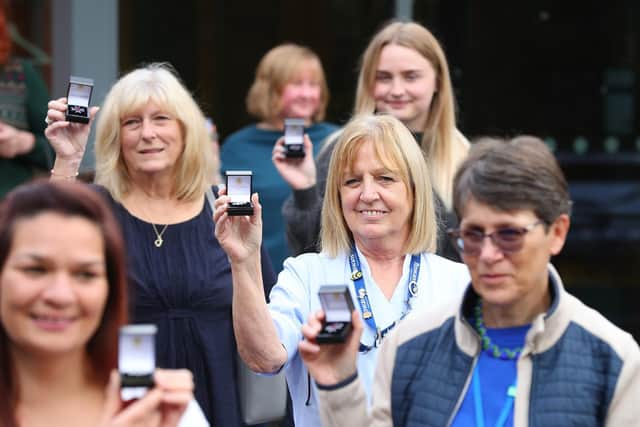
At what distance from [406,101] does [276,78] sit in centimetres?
168

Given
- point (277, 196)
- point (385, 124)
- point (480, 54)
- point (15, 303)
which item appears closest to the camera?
point (15, 303)

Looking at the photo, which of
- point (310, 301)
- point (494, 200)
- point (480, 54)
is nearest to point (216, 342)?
point (310, 301)

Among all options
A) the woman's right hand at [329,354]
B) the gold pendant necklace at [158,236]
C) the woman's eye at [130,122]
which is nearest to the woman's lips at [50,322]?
the woman's right hand at [329,354]

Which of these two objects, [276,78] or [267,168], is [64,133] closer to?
[267,168]

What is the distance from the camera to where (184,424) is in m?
2.84

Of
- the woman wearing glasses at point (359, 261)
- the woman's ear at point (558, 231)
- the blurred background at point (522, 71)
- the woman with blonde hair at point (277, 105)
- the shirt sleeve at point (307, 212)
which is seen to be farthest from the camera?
the blurred background at point (522, 71)

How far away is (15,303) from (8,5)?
5.30 m

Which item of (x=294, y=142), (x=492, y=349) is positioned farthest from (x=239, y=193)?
(x=294, y=142)

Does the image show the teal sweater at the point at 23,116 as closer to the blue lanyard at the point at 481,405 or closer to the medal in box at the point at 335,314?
the medal in box at the point at 335,314

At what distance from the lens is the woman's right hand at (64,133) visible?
4789 millimetres

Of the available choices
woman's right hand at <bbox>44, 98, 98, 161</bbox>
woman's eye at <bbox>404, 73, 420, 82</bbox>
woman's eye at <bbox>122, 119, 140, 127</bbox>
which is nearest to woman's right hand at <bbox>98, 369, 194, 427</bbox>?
woman's right hand at <bbox>44, 98, 98, 161</bbox>

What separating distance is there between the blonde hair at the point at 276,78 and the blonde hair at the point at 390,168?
289 cm

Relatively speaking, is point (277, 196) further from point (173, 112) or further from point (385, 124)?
point (385, 124)

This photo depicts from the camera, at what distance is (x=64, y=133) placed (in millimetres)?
4832
